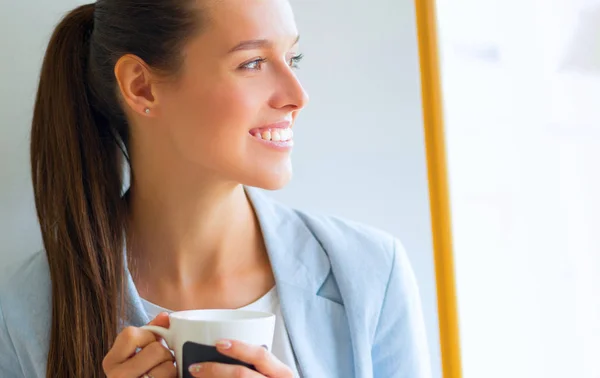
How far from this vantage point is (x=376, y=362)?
0.99 m

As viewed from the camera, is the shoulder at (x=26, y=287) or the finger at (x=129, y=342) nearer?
the finger at (x=129, y=342)

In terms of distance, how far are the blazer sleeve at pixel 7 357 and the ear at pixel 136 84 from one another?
0.35 metres

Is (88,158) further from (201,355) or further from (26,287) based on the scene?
(201,355)

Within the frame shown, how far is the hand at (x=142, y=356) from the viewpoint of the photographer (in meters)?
0.66

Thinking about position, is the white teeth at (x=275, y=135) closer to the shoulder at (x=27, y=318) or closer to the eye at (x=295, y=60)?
the eye at (x=295, y=60)

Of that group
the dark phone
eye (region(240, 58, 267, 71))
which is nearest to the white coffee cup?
the dark phone

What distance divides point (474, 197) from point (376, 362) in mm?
299

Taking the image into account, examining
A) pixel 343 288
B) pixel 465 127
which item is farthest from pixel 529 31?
pixel 343 288

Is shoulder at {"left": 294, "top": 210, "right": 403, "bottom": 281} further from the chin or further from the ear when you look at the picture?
the ear

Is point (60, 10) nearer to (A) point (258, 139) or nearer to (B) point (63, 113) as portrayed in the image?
(B) point (63, 113)

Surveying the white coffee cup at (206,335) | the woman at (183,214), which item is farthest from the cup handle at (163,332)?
the woman at (183,214)

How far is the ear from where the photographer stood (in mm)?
921

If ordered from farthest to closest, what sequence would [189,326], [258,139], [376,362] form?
[376,362] → [258,139] → [189,326]

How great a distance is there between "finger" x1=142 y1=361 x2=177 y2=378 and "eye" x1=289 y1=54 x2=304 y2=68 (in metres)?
0.49
